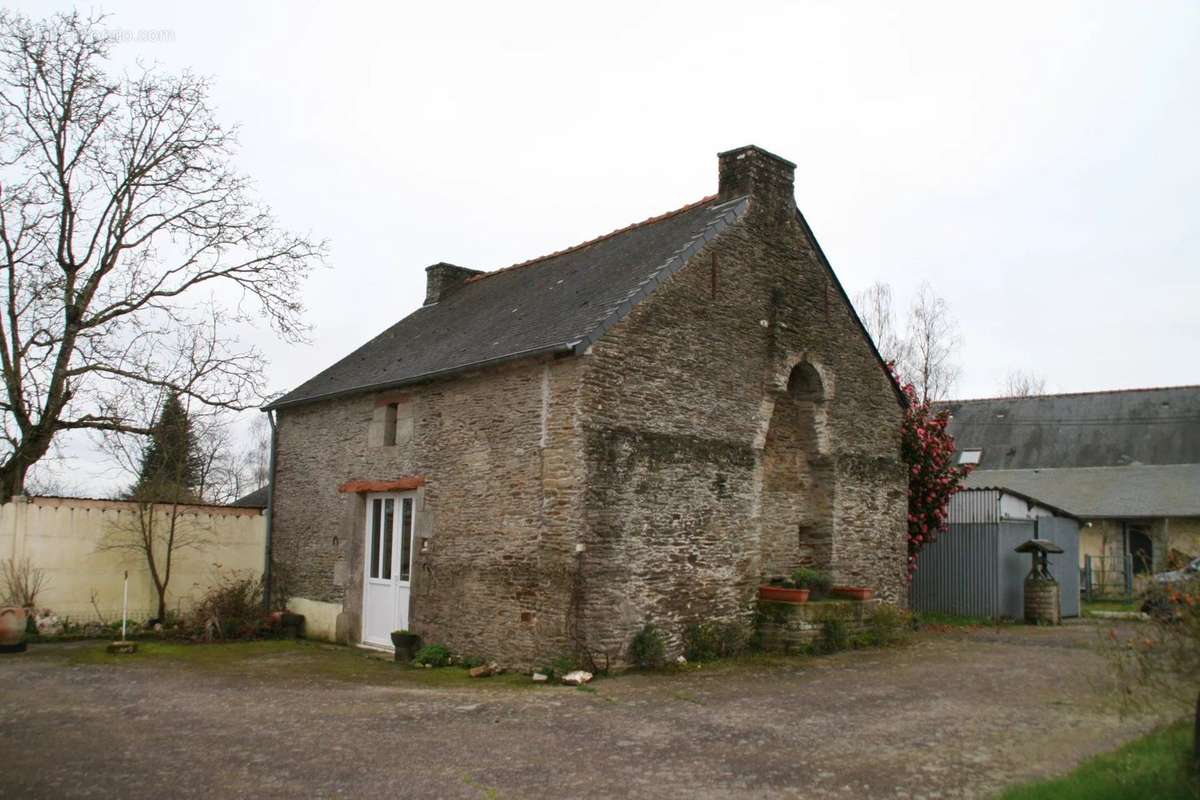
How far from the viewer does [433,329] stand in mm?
16375

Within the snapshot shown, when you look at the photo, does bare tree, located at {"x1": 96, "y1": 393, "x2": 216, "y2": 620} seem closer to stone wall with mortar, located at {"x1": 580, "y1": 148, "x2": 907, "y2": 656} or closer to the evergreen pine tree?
the evergreen pine tree

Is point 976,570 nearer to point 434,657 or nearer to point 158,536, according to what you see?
point 434,657

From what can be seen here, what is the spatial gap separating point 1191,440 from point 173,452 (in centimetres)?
2934

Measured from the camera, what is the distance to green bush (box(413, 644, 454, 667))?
1215 cm

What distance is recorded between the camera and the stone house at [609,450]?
36.6ft

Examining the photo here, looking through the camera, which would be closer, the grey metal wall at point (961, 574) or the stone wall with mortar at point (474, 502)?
the stone wall with mortar at point (474, 502)

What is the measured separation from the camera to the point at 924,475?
17031 millimetres

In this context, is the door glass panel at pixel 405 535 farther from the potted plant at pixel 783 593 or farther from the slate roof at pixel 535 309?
the potted plant at pixel 783 593

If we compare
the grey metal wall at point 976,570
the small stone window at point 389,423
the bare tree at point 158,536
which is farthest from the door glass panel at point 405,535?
the grey metal wall at point 976,570

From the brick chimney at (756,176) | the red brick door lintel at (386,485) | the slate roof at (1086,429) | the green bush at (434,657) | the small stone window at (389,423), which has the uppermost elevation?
the brick chimney at (756,176)

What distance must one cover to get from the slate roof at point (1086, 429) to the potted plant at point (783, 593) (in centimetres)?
1832

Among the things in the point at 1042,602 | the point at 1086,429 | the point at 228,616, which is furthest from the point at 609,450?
the point at 1086,429

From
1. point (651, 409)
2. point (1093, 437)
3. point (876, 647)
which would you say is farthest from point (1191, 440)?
point (651, 409)

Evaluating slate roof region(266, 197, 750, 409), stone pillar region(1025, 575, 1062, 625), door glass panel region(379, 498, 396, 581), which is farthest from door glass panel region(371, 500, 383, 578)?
stone pillar region(1025, 575, 1062, 625)
